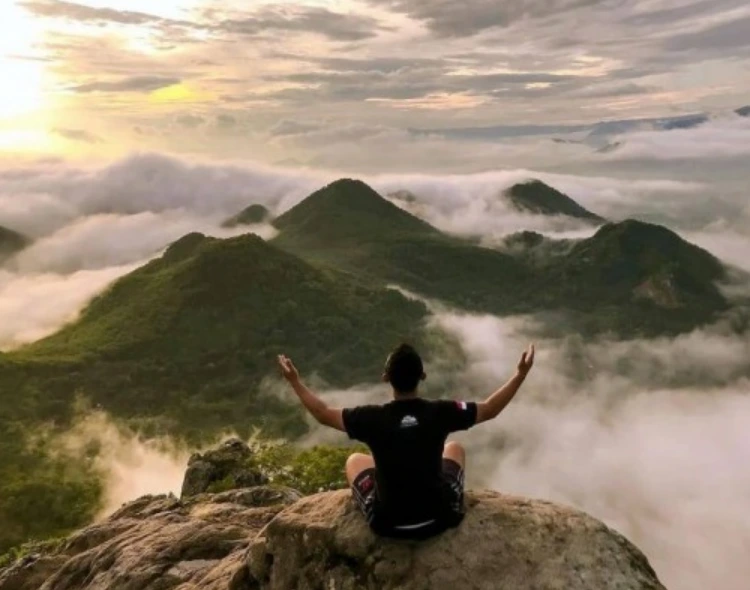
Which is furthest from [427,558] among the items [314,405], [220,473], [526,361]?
[220,473]

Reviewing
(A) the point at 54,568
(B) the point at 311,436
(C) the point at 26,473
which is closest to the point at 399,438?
(A) the point at 54,568

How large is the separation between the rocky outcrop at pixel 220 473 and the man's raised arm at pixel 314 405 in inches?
1136

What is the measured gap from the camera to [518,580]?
909 centimetres

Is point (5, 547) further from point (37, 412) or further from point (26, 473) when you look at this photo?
point (37, 412)

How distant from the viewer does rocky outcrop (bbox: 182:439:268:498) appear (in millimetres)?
38438

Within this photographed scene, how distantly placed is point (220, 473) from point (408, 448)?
34118 mm

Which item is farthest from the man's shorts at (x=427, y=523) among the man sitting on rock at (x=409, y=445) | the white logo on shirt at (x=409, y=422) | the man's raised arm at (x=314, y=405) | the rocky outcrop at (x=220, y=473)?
the rocky outcrop at (x=220, y=473)

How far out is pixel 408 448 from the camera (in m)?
9.51

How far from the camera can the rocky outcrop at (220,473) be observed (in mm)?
38438

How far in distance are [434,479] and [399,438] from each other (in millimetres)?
785

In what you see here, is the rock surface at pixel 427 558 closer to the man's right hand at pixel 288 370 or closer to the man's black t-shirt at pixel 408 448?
the man's black t-shirt at pixel 408 448

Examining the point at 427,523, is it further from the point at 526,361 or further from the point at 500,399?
the point at 526,361

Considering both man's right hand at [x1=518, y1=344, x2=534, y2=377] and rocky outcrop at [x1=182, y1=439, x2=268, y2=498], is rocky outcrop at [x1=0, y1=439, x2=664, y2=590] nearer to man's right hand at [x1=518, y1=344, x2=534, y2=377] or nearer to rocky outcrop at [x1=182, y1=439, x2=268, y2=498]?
man's right hand at [x1=518, y1=344, x2=534, y2=377]

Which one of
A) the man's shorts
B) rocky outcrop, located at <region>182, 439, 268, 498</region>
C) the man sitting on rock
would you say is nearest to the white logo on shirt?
the man sitting on rock
